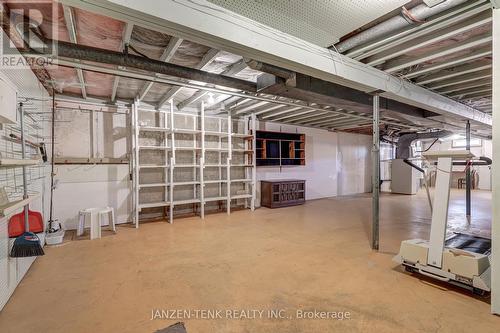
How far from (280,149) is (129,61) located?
5053 millimetres

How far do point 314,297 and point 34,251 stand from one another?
2.65 meters

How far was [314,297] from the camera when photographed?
Answer: 2121 millimetres

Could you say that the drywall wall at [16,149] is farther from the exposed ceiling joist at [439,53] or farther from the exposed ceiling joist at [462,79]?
the exposed ceiling joist at [462,79]

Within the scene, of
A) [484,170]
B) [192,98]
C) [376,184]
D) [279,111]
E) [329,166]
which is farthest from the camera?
[484,170]

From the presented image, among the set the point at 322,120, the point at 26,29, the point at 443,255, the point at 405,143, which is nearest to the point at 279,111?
the point at 322,120

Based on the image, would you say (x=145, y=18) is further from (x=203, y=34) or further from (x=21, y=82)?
(x=21, y=82)

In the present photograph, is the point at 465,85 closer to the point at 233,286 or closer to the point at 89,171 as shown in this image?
the point at 233,286

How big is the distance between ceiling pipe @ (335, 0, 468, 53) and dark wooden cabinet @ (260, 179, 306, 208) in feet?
13.7

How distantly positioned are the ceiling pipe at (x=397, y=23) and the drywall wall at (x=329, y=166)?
174 inches

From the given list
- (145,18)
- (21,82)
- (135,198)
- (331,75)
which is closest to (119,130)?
(135,198)

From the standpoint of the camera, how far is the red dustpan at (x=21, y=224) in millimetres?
2277

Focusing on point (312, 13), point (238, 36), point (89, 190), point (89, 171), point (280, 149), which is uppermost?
point (312, 13)

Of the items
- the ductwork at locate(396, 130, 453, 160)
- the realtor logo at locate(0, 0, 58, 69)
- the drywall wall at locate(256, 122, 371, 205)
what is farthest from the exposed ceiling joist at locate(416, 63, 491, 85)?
the ductwork at locate(396, 130, 453, 160)

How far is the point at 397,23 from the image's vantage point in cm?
214
